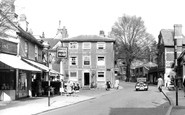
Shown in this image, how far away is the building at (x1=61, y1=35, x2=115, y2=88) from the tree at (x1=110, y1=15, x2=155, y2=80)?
21.2 m

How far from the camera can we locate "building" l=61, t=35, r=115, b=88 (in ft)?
190

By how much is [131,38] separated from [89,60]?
2390 centimetres

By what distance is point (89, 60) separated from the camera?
59000 mm

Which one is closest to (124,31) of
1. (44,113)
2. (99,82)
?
(99,82)

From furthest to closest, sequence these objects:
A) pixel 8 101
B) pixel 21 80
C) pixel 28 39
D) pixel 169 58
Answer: pixel 169 58
pixel 28 39
pixel 21 80
pixel 8 101

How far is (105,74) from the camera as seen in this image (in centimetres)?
5788

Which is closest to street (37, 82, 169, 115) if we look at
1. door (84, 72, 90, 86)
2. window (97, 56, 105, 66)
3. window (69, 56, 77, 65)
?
door (84, 72, 90, 86)

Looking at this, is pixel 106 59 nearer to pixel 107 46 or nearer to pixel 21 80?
pixel 107 46

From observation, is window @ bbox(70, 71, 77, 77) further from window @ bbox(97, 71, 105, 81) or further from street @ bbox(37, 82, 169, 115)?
street @ bbox(37, 82, 169, 115)

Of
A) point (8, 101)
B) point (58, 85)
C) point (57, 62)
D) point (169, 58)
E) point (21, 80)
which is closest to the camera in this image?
point (8, 101)

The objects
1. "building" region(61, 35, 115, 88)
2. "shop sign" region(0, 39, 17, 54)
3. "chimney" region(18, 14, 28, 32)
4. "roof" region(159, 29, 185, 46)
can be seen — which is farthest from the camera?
"roof" region(159, 29, 185, 46)

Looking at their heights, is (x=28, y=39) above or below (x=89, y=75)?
above

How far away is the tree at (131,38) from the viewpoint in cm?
7888

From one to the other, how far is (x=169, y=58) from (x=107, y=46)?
11956 mm
